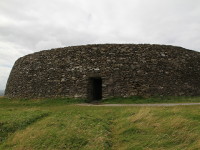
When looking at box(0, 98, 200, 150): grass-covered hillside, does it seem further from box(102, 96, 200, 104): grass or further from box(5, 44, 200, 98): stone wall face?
box(5, 44, 200, 98): stone wall face

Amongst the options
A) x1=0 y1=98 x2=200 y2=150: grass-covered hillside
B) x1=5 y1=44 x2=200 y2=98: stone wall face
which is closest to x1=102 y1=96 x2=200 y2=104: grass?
x1=5 y1=44 x2=200 y2=98: stone wall face

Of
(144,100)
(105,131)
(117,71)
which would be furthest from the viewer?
(117,71)

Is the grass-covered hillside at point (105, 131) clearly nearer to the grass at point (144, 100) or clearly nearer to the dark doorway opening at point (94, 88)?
the grass at point (144, 100)

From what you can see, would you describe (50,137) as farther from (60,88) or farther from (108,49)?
(108,49)

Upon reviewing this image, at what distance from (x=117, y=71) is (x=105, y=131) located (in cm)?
916

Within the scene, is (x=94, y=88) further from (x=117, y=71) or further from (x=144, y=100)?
(x=144, y=100)

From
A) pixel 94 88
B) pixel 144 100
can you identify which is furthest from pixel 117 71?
pixel 144 100

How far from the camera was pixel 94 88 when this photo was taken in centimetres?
1964

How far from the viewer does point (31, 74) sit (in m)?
20.4

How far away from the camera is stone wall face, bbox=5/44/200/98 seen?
1766cm

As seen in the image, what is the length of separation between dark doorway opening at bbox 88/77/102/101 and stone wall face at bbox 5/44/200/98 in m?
0.71

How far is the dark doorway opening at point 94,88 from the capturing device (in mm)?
18531

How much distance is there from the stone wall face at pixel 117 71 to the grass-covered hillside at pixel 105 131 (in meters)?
6.24

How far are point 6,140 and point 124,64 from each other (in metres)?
10.8
